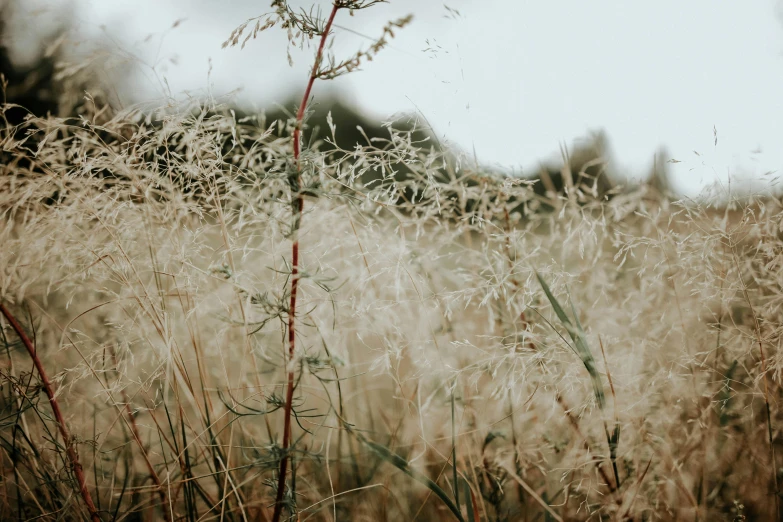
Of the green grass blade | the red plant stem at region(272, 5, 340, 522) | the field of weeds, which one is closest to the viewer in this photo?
the red plant stem at region(272, 5, 340, 522)

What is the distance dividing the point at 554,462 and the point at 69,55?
1.91m

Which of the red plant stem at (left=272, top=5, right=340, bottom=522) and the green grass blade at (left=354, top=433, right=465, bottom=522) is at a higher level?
the red plant stem at (left=272, top=5, right=340, bottom=522)

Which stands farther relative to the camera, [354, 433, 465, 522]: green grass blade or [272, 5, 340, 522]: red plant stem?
[354, 433, 465, 522]: green grass blade

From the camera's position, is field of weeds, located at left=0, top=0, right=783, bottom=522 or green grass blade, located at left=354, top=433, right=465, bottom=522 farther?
field of weeds, located at left=0, top=0, right=783, bottom=522

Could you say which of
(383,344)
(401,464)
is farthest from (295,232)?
(383,344)

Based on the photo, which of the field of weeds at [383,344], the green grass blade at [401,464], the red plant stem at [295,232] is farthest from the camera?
the field of weeds at [383,344]

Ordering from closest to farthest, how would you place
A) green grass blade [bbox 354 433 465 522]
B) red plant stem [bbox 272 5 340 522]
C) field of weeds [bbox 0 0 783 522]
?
1. red plant stem [bbox 272 5 340 522]
2. green grass blade [bbox 354 433 465 522]
3. field of weeds [bbox 0 0 783 522]

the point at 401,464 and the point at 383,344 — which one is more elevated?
the point at 383,344

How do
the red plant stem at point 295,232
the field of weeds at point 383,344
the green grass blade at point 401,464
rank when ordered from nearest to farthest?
the red plant stem at point 295,232 → the green grass blade at point 401,464 → the field of weeds at point 383,344

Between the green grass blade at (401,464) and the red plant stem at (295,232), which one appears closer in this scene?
the red plant stem at (295,232)

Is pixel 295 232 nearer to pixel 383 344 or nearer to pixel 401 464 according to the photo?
pixel 401 464

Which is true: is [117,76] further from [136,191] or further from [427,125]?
[427,125]

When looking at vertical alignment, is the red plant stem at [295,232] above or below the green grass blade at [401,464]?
above

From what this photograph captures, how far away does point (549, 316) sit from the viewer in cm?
143
